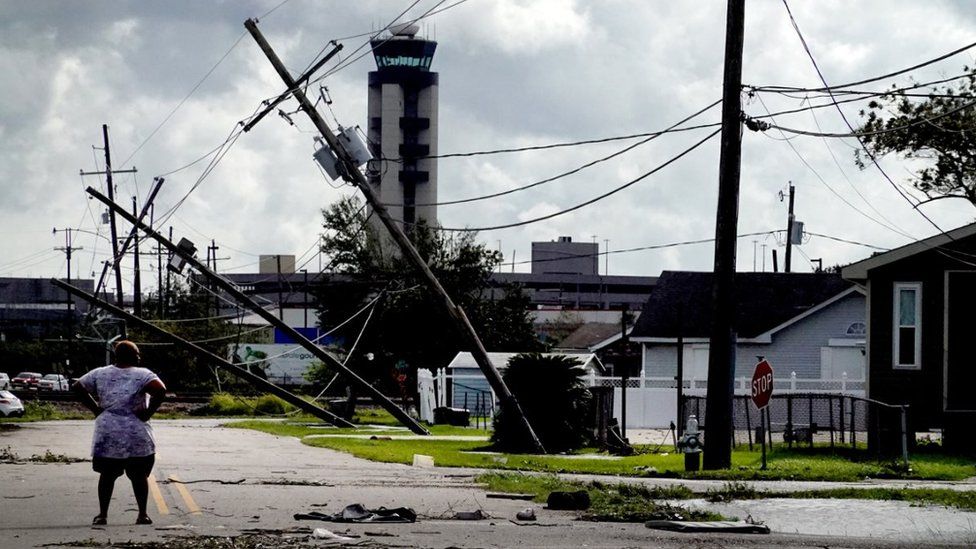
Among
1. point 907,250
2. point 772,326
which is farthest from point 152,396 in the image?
point 772,326

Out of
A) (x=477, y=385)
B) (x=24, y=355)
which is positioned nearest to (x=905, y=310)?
(x=477, y=385)

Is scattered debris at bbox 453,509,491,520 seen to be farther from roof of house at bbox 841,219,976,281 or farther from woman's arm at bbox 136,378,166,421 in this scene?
roof of house at bbox 841,219,976,281

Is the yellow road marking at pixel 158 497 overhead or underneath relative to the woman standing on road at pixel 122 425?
underneath

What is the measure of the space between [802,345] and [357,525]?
38016 millimetres

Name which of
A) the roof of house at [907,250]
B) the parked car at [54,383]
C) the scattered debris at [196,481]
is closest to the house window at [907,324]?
the roof of house at [907,250]

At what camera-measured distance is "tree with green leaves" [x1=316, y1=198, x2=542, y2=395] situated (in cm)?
6500

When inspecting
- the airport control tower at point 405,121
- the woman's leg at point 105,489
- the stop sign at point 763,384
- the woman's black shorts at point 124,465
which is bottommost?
the woman's leg at point 105,489

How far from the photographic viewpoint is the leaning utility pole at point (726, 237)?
23625 millimetres

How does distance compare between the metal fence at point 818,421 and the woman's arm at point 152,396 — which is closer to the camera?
the woman's arm at point 152,396

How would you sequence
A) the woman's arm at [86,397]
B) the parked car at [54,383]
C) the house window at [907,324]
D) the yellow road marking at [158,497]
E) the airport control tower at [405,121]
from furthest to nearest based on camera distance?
1. the airport control tower at [405,121]
2. the parked car at [54,383]
3. the house window at [907,324]
4. the yellow road marking at [158,497]
5. the woman's arm at [86,397]

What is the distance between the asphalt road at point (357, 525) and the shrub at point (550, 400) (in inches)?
321

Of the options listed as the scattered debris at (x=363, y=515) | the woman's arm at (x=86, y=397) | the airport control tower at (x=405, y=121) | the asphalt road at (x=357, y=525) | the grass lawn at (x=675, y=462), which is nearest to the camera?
the asphalt road at (x=357, y=525)

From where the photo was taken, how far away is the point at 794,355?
5056 cm

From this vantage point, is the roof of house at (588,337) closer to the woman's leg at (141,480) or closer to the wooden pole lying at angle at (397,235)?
the wooden pole lying at angle at (397,235)
